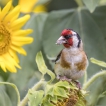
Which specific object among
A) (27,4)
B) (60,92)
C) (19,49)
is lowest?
(60,92)

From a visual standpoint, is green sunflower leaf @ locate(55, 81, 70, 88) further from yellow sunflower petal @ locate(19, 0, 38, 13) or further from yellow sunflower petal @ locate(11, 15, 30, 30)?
yellow sunflower petal @ locate(19, 0, 38, 13)

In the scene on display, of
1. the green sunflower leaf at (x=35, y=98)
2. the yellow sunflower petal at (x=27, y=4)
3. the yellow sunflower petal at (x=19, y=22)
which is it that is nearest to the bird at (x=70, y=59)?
the yellow sunflower petal at (x=19, y=22)

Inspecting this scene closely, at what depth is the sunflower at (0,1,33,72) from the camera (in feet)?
4.57

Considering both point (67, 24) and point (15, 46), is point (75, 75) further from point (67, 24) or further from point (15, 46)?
point (67, 24)

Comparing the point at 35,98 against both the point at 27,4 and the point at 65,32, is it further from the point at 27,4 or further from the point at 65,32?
the point at 27,4

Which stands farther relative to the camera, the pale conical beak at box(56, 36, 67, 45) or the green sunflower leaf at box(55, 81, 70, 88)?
the pale conical beak at box(56, 36, 67, 45)

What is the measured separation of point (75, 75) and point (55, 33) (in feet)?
1.20

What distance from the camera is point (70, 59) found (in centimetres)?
145

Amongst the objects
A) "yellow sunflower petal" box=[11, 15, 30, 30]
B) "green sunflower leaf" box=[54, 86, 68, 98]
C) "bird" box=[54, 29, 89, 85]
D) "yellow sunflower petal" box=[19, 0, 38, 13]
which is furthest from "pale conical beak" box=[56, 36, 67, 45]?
"yellow sunflower petal" box=[19, 0, 38, 13]

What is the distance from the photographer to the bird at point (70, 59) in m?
1.39

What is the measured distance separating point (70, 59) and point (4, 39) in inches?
7.6

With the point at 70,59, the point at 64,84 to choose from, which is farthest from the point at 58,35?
the point at 64,84

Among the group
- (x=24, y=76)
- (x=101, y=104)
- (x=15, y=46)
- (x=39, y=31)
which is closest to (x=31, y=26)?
(x=39, y=31)

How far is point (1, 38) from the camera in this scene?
1483 mm
